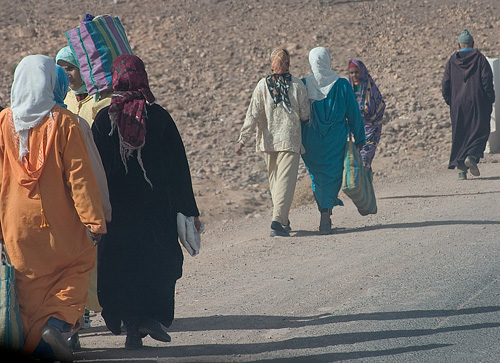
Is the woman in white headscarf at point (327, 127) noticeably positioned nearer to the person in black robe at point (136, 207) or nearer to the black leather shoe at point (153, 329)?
the person in black robe at point (136, 207)

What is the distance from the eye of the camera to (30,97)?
463cm

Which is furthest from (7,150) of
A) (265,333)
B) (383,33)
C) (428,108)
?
(383,33)

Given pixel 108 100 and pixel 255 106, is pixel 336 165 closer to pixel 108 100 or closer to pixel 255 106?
pixel 255 106

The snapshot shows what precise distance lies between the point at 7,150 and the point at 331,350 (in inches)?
81.8

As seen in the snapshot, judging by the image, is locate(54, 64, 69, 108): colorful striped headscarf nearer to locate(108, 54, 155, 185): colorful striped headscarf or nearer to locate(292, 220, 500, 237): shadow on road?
locate(108, 54, 155, 185): colorful striped headscarf

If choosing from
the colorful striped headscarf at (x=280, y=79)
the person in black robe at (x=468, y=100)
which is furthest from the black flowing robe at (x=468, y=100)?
the colorful striped headscarf at (x=280, y=79)

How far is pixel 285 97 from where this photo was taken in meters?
8.98

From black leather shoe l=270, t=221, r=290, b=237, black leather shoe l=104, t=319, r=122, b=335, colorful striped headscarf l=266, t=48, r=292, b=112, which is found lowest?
black leather shoe l=270, t=221, r=290, b=237

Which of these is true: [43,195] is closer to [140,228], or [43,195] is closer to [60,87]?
[60,87]

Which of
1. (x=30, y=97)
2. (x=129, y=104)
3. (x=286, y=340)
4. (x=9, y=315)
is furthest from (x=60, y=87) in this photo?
(x=286, y=340)

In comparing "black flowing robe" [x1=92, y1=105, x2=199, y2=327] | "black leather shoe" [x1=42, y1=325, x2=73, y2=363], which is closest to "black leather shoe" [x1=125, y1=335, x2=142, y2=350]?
"black flowing robe" [x1=92, y1=105, x2=199, y2=327]

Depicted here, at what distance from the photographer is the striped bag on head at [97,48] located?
589 centimetres

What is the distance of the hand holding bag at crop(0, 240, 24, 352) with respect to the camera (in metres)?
4.41

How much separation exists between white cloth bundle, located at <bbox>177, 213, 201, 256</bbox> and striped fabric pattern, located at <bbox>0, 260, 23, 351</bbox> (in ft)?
3.76
